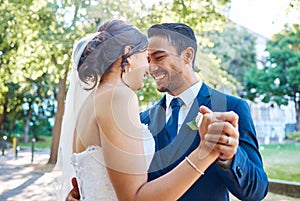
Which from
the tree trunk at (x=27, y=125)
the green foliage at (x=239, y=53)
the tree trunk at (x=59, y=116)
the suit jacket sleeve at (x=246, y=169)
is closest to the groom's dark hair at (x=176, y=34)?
the suit jacket sleeve at (x=246, y=169)

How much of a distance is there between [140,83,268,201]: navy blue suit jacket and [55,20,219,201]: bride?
0.28 feet

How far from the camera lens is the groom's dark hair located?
1376mm

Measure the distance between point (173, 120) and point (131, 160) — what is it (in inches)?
16.8

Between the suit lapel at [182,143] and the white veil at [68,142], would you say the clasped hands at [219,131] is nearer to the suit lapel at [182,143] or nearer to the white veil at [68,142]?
the suit lapel at [182,143]

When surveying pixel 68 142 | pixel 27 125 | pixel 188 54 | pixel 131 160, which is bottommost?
pixel 27 125

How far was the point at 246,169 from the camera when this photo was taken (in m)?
1.13

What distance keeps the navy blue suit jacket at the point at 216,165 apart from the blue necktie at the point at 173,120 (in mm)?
23

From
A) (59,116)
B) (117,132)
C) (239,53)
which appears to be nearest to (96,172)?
(117,132)

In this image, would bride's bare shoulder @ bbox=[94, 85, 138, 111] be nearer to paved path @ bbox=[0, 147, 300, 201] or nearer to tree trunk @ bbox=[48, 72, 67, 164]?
paved path @ bbox=[0, 147, 300, 201]

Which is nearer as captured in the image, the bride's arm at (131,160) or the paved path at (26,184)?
the bride's arm at (131,160)

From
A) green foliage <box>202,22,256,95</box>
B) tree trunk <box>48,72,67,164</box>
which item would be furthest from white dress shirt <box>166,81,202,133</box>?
green foliage <box>202,22,256,95</box>

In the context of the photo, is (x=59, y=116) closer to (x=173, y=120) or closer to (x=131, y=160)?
(x=173, y=120)

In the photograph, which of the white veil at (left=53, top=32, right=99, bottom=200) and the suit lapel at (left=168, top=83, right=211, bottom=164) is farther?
the white veil at (left=53, top=32, right=99, bottom=200)

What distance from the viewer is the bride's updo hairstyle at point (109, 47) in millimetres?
→ 1218
